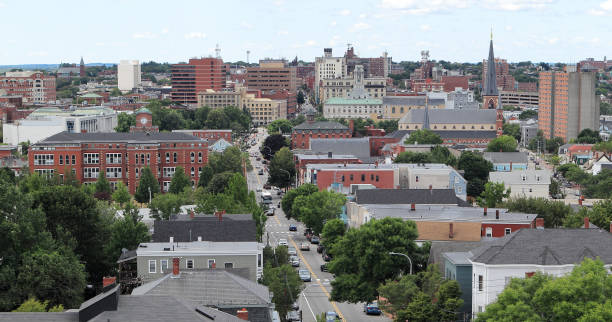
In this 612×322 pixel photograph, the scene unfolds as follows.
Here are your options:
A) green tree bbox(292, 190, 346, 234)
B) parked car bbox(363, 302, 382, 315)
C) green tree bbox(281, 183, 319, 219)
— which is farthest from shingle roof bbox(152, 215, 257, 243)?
green tree bbox(281, 183, 319, 219)

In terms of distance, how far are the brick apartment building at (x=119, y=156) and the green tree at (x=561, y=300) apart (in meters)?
92.8

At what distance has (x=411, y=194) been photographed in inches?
3780

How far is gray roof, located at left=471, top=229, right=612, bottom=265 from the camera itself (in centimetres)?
5647

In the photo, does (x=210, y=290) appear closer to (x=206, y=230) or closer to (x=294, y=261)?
(x=206, y=230)

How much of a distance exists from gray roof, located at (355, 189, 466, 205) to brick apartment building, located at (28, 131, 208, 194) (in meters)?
47.9

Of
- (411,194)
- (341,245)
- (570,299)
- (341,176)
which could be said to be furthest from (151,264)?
(341,176)

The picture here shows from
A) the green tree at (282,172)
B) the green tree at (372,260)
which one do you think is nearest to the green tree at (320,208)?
the green tree at (372,260)

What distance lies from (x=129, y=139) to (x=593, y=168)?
69.1m

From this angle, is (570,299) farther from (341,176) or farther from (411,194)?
(341,176)

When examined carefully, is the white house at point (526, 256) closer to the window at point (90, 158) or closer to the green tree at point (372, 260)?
the green tree at point (372, 260)

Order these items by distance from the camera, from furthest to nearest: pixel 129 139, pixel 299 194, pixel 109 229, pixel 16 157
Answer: pixel 16 157 → pixel 129 139 → pixel 299 194 → pixel 109 229

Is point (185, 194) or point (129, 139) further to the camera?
point (129, 139)

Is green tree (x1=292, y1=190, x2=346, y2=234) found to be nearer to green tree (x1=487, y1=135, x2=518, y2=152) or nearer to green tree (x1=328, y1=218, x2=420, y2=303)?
green tree (x1=328, y1=218, x2=420, y2=303)

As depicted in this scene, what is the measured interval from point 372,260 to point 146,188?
63.9 meters
